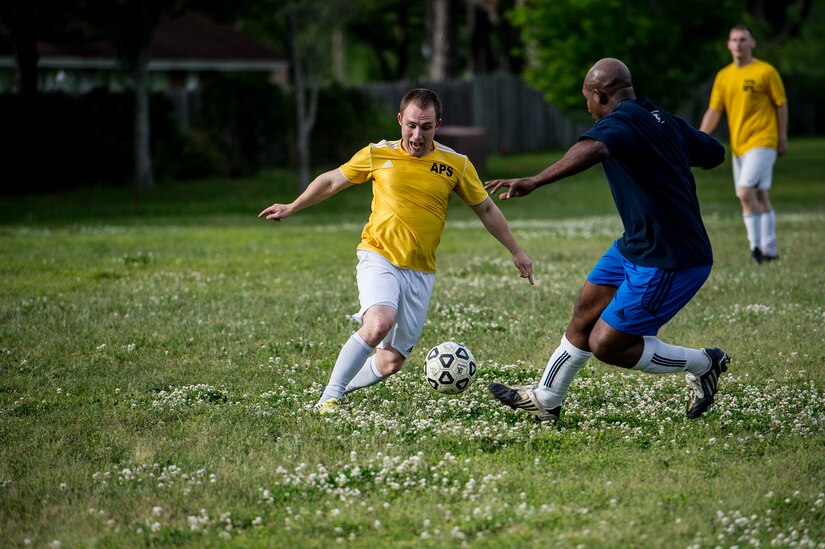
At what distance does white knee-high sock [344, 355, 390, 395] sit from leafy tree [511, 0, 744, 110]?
26.5 meters

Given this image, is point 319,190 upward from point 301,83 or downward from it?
downward

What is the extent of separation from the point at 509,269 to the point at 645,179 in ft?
25.0

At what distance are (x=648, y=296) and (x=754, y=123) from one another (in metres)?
8.38

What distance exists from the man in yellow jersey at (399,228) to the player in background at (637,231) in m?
0.74

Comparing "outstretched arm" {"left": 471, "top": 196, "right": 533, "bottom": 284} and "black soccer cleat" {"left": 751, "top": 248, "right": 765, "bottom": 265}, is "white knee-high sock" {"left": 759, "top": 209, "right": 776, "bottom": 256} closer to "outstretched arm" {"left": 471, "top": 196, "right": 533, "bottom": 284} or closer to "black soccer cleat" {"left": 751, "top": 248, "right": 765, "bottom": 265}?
"black soccer cleat" {"left": 751, "top": 248, "right": 765, "bottom": 265}

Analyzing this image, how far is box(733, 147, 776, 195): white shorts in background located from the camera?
13906 mm

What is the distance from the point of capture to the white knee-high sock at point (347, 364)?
7.20m

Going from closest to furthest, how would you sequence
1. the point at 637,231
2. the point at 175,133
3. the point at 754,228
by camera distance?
the point at 637,231 < the point at 754,228 < the point at 175,133

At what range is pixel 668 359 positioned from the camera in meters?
6.92

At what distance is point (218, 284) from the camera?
1282 centimetres

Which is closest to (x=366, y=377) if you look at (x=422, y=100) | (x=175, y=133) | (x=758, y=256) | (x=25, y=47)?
(x=422, y=100)

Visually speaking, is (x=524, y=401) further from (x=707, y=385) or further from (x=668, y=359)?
(x=707, y=385)

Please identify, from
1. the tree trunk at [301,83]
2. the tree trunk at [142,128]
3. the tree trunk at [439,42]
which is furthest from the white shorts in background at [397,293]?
the tree trunk at [439,42]

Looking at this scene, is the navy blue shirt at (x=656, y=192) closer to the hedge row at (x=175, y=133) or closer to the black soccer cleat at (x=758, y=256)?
the black soccer cleat at (x=758, y=256)
